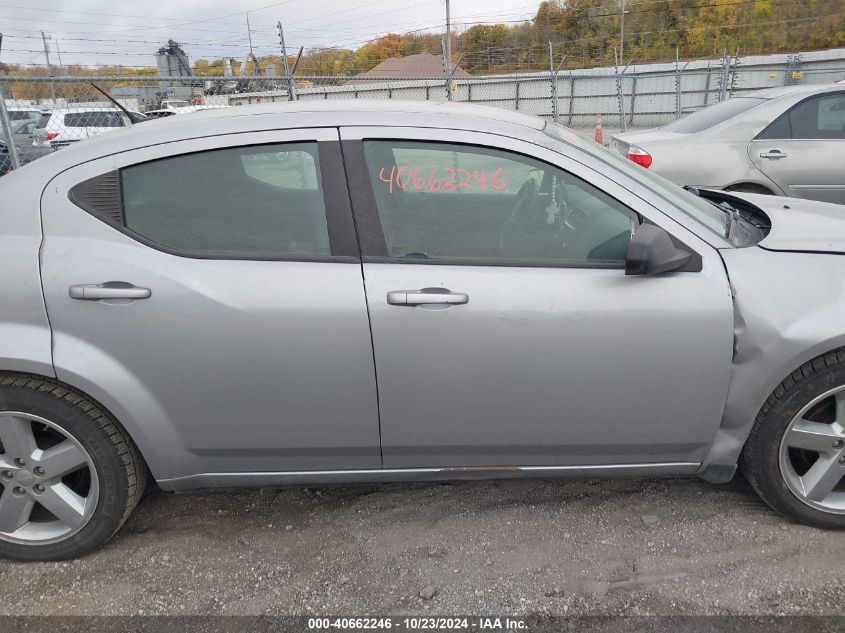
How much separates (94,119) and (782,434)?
13.3 m

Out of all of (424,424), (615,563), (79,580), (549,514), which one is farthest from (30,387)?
(615,563)

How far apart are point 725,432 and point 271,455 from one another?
1.72 metres

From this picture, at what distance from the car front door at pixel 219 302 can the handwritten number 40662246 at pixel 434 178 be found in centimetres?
19

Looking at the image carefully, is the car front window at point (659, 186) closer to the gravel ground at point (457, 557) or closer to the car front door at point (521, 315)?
the car front door at point (521, 315)

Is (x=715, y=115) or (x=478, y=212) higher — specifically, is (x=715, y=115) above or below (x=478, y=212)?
above

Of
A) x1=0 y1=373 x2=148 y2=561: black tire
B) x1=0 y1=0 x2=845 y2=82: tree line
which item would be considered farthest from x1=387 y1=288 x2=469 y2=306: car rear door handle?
x1=0 y1=0 x2=845 y2=82: tree line

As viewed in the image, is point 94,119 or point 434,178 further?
point 94,119

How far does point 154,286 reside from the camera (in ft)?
7.29

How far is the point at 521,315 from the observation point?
7.32 feet

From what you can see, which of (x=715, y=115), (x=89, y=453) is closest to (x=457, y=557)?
(x=89, y=453)

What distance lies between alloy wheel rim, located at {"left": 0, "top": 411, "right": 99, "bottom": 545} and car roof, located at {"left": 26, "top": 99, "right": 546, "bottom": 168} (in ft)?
3.28

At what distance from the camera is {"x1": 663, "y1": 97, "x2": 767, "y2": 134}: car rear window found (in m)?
6.13

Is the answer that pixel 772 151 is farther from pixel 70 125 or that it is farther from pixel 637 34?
pixel 637 34

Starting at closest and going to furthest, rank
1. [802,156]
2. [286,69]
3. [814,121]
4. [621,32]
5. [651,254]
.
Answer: [651,254], [802,156], [814,121], [286,69], [621,32]
